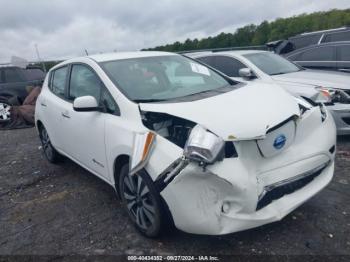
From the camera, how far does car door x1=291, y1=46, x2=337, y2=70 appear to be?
7234 millimetres

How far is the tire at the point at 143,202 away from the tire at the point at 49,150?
2319 mm

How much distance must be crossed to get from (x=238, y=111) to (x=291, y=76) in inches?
145

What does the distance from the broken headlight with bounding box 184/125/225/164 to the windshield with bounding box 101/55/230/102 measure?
95cm

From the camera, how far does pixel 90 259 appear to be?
2.89m

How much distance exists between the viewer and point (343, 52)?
7031 mm

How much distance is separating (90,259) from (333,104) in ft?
13.3

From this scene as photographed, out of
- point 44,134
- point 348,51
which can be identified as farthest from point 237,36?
point 44,134

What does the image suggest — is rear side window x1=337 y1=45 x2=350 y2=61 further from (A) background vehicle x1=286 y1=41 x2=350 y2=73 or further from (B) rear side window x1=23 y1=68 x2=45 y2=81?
(B) rear side window x1=23 y1=68 x2=45 y2=81

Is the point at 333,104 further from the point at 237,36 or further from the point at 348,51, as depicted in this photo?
the point at 237,36

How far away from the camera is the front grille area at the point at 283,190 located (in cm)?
249

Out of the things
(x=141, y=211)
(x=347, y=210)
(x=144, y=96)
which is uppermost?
(x=144, y=96)

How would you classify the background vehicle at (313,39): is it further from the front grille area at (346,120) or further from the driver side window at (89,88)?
the driver side window at (89,88)

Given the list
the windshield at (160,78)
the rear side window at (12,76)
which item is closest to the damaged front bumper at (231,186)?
the windshield at (160,78)

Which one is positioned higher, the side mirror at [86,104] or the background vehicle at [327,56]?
the side mirror at [86,104]
